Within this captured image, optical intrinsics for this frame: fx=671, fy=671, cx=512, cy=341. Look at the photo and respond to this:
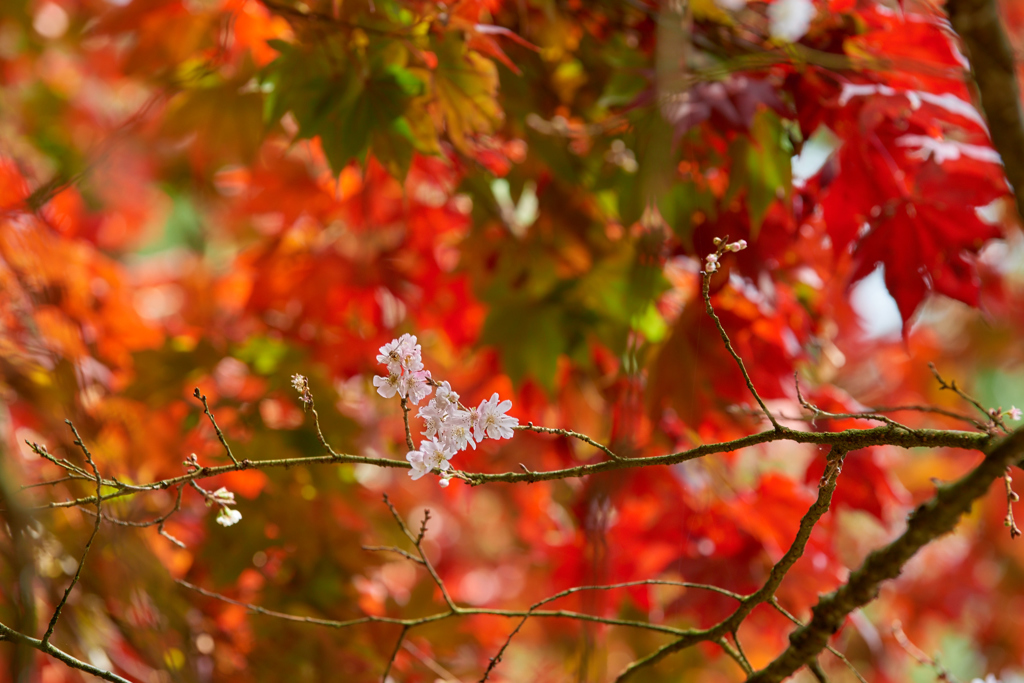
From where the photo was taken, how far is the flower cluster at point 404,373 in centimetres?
52

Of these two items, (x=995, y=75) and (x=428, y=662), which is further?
(x=428, y=662)

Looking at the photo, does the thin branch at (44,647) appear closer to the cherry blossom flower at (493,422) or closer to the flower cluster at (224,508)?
the flower cluster at (224,508)

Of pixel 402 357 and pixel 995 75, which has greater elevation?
pixel 995 75

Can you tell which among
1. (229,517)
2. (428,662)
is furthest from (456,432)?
(428,662)

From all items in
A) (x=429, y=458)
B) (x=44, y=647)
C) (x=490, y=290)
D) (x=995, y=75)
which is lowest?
(x=490, y=290)

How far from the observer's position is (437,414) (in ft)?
1.69

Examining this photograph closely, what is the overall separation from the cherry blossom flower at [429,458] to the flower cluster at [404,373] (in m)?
0.04

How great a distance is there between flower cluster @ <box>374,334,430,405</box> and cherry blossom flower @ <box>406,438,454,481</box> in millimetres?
42

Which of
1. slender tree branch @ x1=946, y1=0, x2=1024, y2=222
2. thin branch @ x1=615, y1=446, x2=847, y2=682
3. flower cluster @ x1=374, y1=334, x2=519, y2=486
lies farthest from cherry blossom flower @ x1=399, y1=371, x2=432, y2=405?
slender tree branch @ x1=946, y1=0, x2=1024, y2=222

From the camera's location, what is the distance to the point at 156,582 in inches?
35.0

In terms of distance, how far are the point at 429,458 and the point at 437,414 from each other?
0.03 meters

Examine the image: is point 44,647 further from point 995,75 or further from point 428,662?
point 995,75

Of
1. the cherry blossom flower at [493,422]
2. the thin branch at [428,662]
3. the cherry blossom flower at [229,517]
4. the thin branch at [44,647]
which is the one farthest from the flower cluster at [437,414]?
the thin branch at [428,662]

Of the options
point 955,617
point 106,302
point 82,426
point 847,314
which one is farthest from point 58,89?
point 955,617
